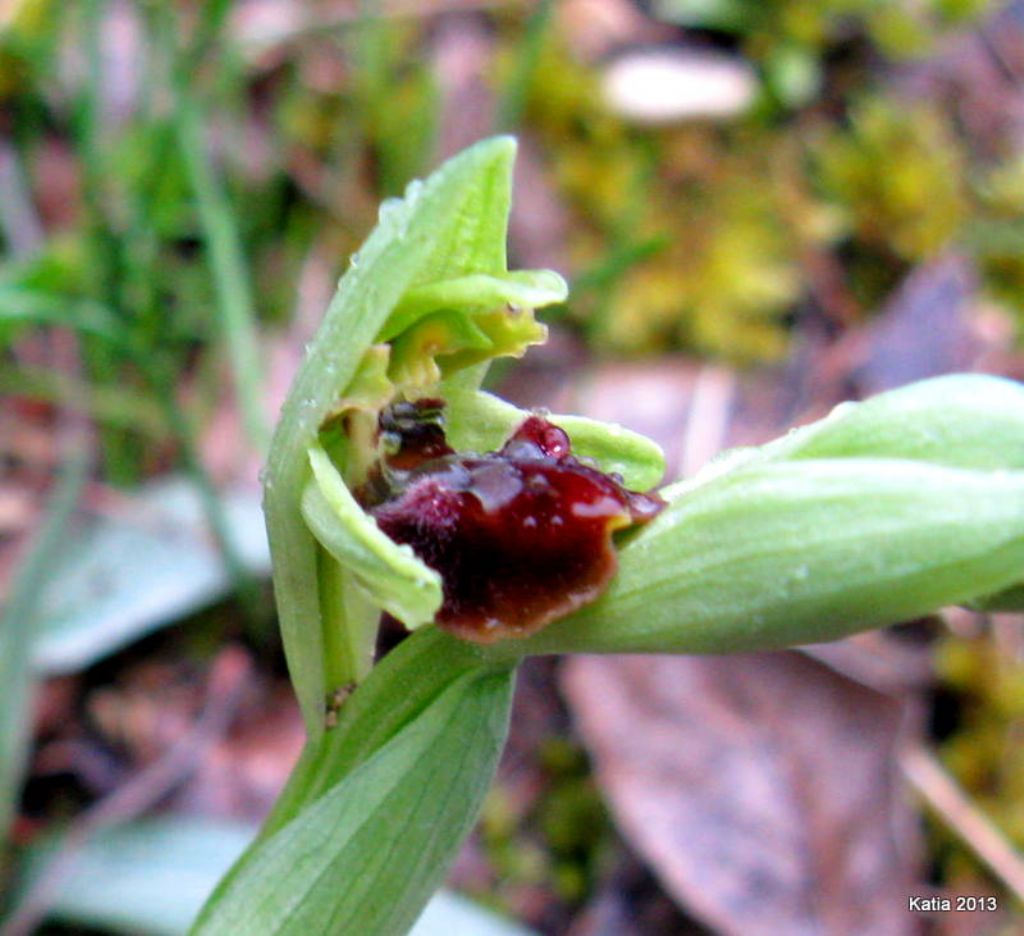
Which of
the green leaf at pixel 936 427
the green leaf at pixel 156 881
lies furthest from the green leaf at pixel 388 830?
the green leaf at pixel 156 881

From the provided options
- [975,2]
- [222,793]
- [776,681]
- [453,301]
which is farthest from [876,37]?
[453,301]

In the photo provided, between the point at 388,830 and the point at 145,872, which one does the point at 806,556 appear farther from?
the point at 145,872

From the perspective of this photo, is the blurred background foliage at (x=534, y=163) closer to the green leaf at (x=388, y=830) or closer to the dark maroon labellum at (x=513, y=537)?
the green leaf at (x=388, y=830)

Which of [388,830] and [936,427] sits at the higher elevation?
[936,427]

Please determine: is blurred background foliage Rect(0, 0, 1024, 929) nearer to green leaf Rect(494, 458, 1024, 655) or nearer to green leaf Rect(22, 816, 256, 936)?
green leaf Rect(22, 816, 256, 936)

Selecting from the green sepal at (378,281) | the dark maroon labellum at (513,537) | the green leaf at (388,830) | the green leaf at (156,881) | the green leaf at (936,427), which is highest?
the green sepal at (378,281)

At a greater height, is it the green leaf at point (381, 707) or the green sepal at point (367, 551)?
the green sepal at point (367, 551)

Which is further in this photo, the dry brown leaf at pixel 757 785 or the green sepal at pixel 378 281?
the dry brown leaf at pixel 757 785

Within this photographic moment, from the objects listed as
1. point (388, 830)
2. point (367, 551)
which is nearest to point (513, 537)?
point (367, 551)
